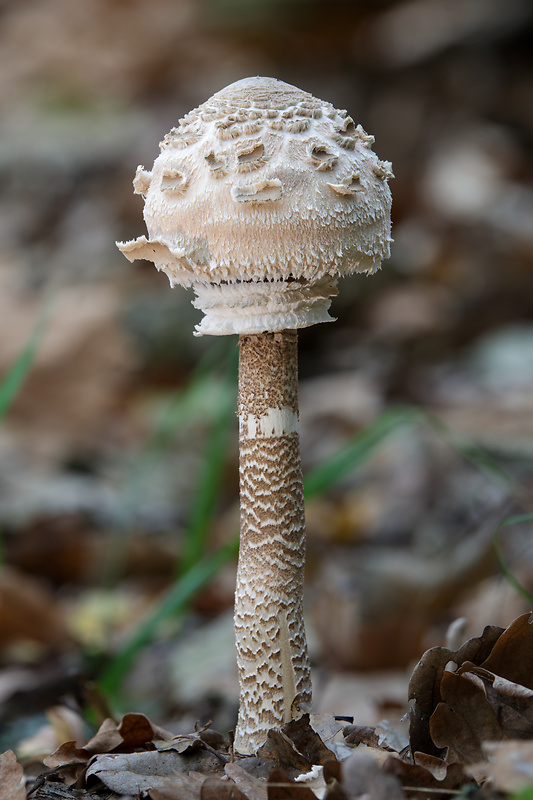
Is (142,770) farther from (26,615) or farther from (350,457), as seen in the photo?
(26,615)

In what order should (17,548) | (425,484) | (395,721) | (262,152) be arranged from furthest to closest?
1. (425,484)
2. (17,548)
3. (395,721)
4. (262,152)

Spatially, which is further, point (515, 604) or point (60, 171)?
point (60, 171)

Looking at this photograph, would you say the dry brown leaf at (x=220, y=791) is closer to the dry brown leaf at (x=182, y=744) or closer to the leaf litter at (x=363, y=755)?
the leaf litter at (x=363, y=755)

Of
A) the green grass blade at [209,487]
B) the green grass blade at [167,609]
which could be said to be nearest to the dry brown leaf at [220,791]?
the green grass blade at [167,609]

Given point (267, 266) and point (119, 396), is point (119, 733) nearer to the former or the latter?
point (267, 266)

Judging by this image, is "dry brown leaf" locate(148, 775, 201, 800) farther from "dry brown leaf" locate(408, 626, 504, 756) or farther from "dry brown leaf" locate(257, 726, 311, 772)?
"dry brown leaf" locate(408, 626, 504, 756)

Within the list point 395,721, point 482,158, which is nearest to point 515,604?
point 395,721

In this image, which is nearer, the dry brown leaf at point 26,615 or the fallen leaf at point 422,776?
the fallen leaf at point 422,776

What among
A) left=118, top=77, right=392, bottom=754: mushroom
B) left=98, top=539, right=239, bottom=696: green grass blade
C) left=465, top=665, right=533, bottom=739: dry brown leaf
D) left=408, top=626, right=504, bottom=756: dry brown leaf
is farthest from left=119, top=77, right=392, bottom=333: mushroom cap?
left=98, top=539, right=239, bottom=696: green grass blade
